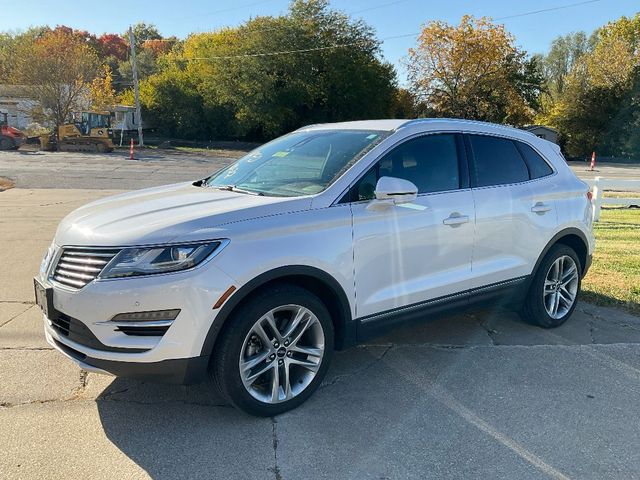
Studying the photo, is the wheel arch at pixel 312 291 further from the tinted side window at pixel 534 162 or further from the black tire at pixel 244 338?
the tinted side window at pixel 534 162

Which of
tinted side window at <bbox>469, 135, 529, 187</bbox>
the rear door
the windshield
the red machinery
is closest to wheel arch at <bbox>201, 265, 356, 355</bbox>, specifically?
the windshield

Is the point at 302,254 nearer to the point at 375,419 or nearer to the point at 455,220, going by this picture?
the point at 375,419

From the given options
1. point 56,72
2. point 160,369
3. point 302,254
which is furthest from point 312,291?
point 56,72

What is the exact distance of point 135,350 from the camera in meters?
2.95

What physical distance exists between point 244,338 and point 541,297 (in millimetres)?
2967

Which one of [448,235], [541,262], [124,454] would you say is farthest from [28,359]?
[541,262]

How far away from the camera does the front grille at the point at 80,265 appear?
2.99 meters

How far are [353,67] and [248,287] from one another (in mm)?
42652

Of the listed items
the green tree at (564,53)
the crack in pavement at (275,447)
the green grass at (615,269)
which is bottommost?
the crack in pavement at (275,447)

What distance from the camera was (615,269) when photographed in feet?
22.7

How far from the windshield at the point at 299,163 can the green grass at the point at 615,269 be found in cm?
350

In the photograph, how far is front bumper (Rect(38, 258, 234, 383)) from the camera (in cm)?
289

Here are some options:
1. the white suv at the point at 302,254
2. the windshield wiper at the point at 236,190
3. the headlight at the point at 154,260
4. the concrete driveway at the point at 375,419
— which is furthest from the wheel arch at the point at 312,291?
the windshield wiper at the point at 236,190

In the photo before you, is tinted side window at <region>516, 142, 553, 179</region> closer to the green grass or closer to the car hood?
the green grass
